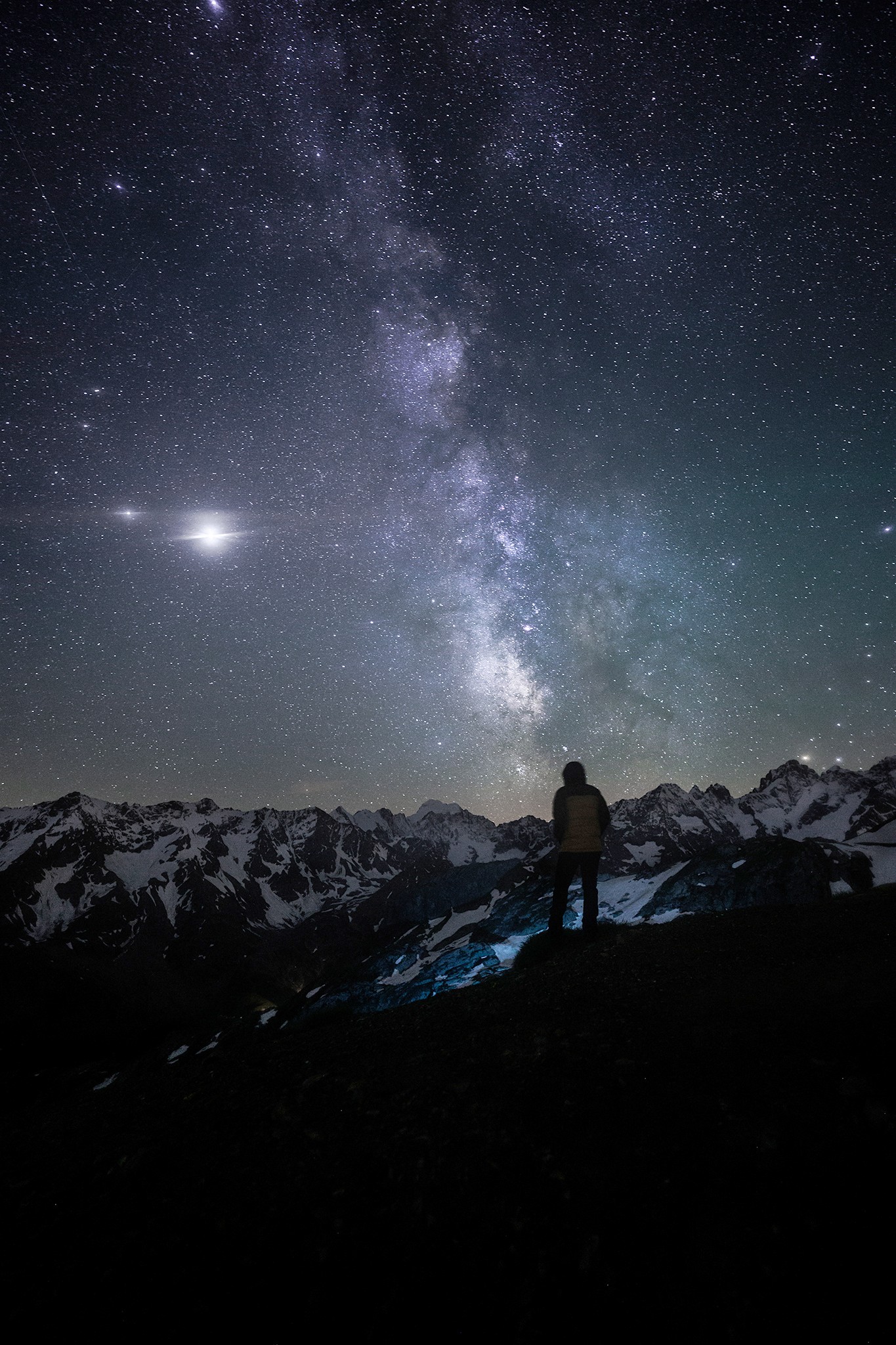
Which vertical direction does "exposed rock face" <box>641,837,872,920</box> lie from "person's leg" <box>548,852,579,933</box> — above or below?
below

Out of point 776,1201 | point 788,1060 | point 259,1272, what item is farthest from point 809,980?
point 259,1272

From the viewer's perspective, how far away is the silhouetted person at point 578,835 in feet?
34.2

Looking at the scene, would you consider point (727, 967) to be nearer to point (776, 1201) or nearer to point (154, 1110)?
point (776, 1201)

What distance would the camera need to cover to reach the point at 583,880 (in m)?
10.3

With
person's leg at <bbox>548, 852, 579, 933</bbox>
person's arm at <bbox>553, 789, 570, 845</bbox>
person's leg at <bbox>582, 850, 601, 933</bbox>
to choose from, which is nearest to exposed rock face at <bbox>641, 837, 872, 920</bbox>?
person's leg at <bbox>582, 850, 601, 933</bbox>

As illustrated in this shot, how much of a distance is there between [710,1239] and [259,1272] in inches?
94.1

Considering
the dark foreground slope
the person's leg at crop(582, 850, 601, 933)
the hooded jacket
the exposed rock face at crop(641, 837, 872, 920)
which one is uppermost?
the hooded jacket

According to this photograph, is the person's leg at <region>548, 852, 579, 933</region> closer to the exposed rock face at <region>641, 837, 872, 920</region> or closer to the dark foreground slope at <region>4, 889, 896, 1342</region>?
the dark foreground slope at <region>4, 889, 896, 1342</region>

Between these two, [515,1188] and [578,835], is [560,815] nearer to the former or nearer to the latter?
[578,835]

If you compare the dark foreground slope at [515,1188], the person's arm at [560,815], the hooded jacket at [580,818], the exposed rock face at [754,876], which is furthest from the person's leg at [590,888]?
the exposed rock face at [754,876]

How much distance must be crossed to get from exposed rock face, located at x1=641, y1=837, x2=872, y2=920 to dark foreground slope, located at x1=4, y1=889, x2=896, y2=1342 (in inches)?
3506

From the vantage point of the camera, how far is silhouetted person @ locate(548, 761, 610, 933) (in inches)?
410

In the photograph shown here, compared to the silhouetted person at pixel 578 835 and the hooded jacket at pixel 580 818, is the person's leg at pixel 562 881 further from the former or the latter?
the hooded jacket at pixel 580 818

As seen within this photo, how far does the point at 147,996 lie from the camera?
183875 millimetres
